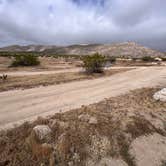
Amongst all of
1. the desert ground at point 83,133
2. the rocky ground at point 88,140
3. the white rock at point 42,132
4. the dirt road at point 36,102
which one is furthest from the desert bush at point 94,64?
the white rock at point 42,132

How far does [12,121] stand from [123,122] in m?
4.04

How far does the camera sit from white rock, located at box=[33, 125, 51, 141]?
6.77 m

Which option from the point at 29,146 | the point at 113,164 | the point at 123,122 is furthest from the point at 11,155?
the point at 123,122

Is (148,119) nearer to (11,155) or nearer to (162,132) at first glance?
(162,132)

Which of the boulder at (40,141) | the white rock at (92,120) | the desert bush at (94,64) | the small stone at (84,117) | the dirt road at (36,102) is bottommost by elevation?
the desert bush at (94,64)

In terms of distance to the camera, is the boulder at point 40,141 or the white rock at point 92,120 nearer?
the boulder at point 40,141

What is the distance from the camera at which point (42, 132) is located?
6.88m

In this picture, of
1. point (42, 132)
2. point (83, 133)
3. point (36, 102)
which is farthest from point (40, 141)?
point (36, 102)

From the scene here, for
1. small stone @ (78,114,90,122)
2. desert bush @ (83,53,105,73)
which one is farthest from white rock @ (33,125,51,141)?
desert bush @ (83,53,105,73)

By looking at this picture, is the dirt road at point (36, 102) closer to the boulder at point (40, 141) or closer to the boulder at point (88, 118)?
the boulder at point (40, 141)

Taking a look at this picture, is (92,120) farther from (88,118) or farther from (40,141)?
(40,141)

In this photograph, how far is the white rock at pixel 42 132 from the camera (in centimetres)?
677

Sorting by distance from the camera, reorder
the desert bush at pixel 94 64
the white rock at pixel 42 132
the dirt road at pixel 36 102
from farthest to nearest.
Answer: the desert bush at pixel 94 64, the dirt road at pixel 36 102, the white rock at pixel 42 132

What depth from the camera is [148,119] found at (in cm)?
888
